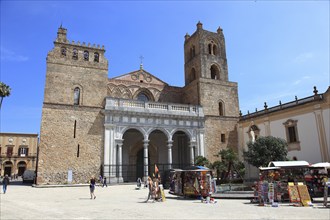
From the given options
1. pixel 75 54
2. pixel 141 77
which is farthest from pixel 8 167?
pixel 141 77

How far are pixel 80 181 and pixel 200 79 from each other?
16151 mm

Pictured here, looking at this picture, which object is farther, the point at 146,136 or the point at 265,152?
the point at 146,136

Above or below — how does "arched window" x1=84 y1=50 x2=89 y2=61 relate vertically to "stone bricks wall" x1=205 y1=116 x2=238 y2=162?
above

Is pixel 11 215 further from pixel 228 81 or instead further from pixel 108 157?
pixel 228 81

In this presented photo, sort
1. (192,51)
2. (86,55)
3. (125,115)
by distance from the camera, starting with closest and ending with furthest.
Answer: (125,115) → (86,55) → (192,51)

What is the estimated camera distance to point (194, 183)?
13.7 meters

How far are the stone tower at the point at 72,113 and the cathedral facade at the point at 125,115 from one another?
0.08m

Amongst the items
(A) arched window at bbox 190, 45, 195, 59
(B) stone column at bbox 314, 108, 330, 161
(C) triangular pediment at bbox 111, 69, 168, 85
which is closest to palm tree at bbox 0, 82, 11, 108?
(C) triangular pediment at bbox 111, 69, 168, 85

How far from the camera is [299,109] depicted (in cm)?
2391

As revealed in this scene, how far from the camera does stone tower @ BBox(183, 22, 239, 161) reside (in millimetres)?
29094

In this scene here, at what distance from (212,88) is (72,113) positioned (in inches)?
601

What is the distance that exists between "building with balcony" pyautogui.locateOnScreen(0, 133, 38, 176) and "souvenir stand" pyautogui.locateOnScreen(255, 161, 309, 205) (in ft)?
176

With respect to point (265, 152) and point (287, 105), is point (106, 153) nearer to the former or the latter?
point (265, 152)

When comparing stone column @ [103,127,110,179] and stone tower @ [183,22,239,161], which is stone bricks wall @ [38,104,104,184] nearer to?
stone column @ [103,127,110,179]
